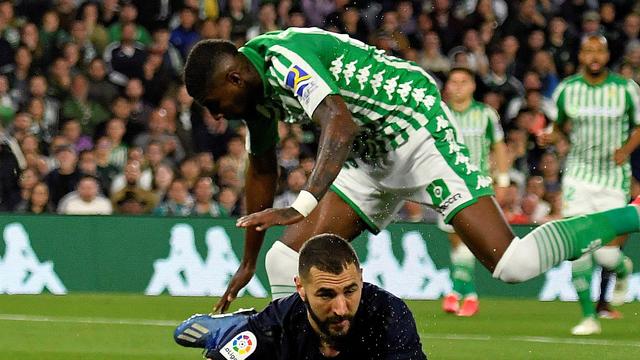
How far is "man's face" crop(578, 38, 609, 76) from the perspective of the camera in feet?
37.9

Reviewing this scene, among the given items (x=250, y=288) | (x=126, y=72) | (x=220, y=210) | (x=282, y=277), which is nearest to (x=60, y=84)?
(x=126, y=72)

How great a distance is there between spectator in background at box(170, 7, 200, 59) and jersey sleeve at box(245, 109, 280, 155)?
1053 centimetres

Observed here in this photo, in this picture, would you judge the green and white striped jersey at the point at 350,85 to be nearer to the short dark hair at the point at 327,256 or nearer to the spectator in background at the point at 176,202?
the short dark hair at the point at 327,256

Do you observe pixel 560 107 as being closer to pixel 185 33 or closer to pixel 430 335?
pixel 430 335

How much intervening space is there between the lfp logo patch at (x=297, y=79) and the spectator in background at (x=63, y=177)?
9.09 meters

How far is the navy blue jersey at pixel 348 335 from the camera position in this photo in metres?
6.11

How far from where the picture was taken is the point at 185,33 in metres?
18.5

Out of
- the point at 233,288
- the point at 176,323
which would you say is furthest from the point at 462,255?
the point at 233,288

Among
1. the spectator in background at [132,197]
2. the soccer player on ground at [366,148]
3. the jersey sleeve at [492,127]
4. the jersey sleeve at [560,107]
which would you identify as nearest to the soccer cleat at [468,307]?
the jersey sleeve at [492,127]

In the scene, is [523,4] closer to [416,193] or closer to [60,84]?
[60,84]

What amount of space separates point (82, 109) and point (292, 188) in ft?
9.52

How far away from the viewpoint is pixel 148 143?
1680cm

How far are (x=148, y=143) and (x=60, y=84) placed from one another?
1.36 meters

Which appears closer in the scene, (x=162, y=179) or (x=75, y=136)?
(x=162, y=179)
